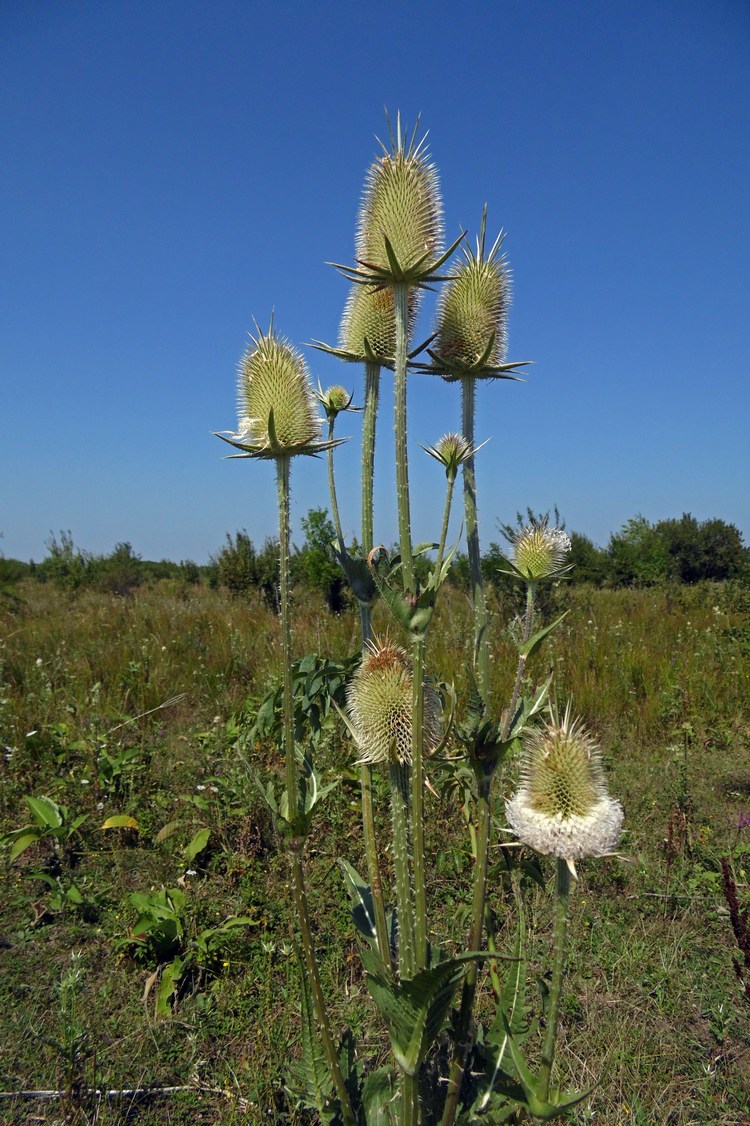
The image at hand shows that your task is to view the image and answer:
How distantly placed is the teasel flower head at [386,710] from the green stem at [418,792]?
0.11 m

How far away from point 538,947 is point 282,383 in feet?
9.20

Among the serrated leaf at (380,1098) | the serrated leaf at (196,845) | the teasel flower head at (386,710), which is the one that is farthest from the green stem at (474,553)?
the serrated leaf at (196,845)

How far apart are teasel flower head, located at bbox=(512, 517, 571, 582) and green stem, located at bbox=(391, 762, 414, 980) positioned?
97 cm

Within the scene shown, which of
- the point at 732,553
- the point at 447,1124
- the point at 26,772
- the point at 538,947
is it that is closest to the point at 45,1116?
the point at 447,1124

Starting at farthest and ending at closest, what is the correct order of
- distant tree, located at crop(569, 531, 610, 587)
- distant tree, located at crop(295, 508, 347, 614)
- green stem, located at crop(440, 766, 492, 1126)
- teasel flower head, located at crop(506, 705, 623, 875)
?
1. distant tree, located at crop(569, 531, 610, 587)
2. distant tree, located at crop(295, 508, 347, 614)
3. green stem, located at crop(440, 766, 492, 1126)
4. teasel flower head, located at crop(506, 705, 623, 875)

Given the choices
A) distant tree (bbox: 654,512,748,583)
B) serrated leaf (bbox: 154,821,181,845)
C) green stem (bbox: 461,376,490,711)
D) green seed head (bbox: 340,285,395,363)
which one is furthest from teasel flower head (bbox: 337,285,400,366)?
distant tree (bbox: 654,512,748,583)

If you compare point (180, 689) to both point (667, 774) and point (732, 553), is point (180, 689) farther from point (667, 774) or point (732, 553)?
point (732, 553)

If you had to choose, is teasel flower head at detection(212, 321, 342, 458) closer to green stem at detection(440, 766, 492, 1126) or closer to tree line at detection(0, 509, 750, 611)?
green stem at detection(440, 766, 492, 1126)

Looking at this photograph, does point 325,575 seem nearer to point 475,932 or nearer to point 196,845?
point 196,845

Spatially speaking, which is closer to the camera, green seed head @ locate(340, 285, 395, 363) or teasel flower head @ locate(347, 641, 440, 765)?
teasel flower head @ locate(347, 641, 440, 765)

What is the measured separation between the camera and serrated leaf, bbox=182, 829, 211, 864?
3.60 meters

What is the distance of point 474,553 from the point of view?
1885 millimetres

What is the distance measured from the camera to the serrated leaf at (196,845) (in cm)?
360

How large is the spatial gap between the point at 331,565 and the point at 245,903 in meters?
7.56
